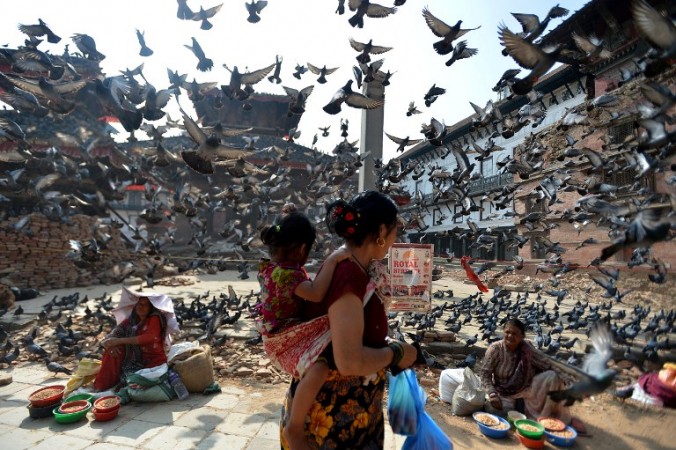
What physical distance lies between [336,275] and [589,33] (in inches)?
717

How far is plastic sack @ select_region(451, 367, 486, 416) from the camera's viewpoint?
429cm

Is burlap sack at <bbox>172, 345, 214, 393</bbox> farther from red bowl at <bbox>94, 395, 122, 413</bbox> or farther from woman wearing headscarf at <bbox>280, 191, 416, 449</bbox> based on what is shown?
woman wearing headscarf at <bbox>280, 191, 416, 449</bbox>

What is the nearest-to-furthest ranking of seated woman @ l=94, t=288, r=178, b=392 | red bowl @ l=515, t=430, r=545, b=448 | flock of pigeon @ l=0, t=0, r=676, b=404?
flock of pigeon @ l=0, t=0, r=676, b=404 < red bowl @ l=515, t=430, r=545, b=448 < seated woman @ l=94, t=288, r=178, b=392

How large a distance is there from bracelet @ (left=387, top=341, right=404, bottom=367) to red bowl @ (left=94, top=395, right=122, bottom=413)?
3.69 m

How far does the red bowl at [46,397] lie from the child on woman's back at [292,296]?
3649 millimetres

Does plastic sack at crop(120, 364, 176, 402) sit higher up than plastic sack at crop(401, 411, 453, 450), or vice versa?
plastic sack at crop(401, 411, 453, 450)

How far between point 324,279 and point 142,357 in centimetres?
397

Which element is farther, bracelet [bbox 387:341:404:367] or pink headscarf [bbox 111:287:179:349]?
pink headscarf [bbox 111:287:179:349]

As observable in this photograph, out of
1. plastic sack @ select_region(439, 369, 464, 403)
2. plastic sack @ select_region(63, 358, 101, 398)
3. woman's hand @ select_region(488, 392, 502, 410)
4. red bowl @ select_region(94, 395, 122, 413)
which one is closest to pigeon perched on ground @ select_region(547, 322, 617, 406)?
woman's hand @ select_region(488, 392, 502, 410)

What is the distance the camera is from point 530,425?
150 inches

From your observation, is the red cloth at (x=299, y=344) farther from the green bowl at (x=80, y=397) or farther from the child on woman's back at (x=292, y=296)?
the green bowl at (x=80, y=397)

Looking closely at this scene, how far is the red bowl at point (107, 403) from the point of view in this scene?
149 inches

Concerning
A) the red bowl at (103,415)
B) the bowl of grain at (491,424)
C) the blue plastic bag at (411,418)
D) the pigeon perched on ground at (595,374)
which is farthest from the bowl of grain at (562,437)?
the red bowl at (103,415)

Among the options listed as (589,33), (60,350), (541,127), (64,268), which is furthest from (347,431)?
(541,127)
